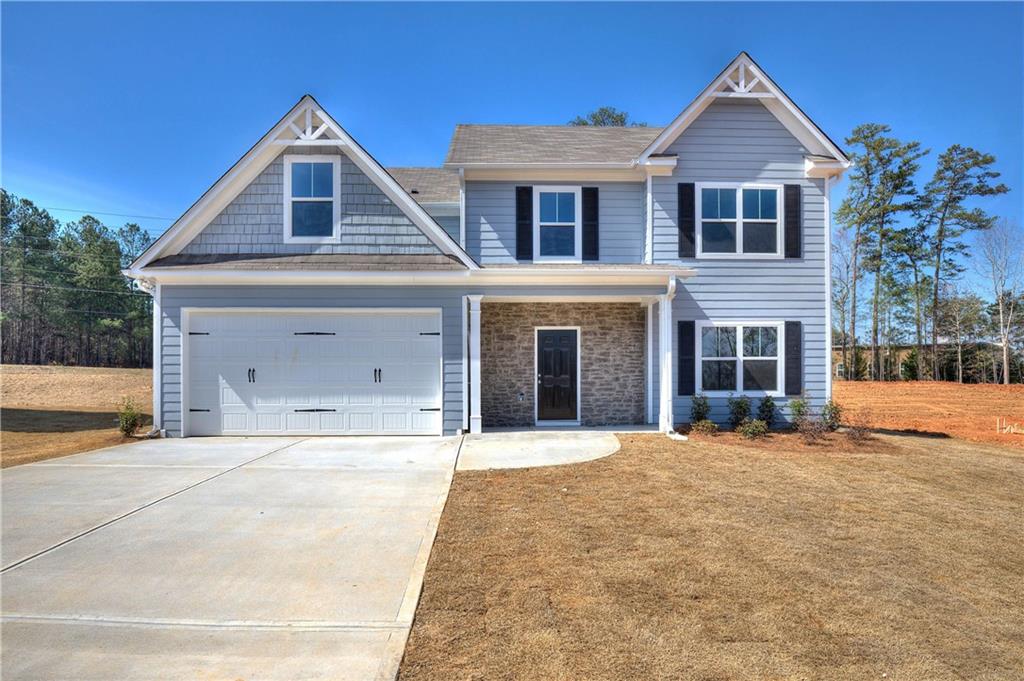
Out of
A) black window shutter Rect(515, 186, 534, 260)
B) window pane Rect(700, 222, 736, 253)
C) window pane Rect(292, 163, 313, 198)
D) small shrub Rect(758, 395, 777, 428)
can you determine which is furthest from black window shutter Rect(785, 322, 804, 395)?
window pane Rect(292, 163, 313, 198)

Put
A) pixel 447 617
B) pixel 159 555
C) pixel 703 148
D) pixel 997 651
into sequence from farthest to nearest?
pixel 703 148 < pixel 159 555 < pixel 447 617 < pixel 997 651

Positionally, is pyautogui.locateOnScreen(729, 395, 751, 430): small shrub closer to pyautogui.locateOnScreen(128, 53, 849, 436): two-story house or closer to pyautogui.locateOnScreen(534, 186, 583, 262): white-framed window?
pyautogui.locateOnScreen(128, 53, 849, 436): two-story house

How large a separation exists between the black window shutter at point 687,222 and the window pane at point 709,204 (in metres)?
0.24

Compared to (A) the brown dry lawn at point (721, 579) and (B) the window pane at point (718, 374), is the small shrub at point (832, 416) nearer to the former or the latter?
(B) the window pane at point (718, 374)

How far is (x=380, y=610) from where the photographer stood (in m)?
3.44

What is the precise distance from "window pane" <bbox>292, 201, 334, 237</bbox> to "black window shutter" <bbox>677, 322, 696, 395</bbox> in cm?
791

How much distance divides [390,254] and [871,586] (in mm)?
9140

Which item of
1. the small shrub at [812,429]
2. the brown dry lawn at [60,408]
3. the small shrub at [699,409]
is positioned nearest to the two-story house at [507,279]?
the small shrub at [699,409]

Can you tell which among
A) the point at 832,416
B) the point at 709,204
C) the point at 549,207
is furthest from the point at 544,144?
the point at 832,416

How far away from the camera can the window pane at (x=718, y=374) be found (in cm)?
1120

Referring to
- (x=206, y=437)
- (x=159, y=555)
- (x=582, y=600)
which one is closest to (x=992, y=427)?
(x=582, y=600)

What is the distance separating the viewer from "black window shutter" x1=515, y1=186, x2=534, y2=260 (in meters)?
11.6

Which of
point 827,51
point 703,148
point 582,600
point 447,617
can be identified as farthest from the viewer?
point 827,51

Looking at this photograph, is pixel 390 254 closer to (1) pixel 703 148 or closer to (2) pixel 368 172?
(2) pixel 368 172
